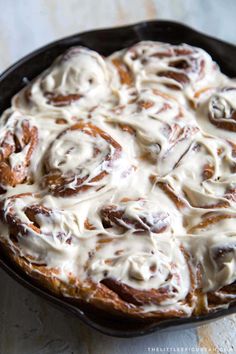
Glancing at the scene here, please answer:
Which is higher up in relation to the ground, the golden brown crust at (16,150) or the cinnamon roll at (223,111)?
the golden brown crust at (16,150)

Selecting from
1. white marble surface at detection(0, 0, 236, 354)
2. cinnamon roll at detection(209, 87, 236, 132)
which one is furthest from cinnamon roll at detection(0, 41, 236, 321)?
white marble surface at detection(0, 0, 236, 354)

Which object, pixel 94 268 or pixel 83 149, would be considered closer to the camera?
pixel 94 268

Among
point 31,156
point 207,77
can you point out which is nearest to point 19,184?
point 31,156

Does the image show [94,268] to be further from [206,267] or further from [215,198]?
[215,198]

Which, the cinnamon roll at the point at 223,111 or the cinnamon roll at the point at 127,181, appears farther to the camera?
the cinnamon roll at the point at 223,111

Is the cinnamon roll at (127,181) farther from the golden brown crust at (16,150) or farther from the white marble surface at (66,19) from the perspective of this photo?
the white marble surface at (66,19)

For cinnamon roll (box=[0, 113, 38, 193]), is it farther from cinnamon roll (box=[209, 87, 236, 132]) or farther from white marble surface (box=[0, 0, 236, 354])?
cinnamon roll (box=[209, 87, 236, 132])

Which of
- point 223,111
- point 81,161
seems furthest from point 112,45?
point 81,161

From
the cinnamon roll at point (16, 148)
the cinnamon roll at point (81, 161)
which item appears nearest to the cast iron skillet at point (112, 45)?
the cinnamon roll at point (16, 148)

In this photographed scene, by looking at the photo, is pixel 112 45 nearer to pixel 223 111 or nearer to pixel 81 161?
pixel 223 111
